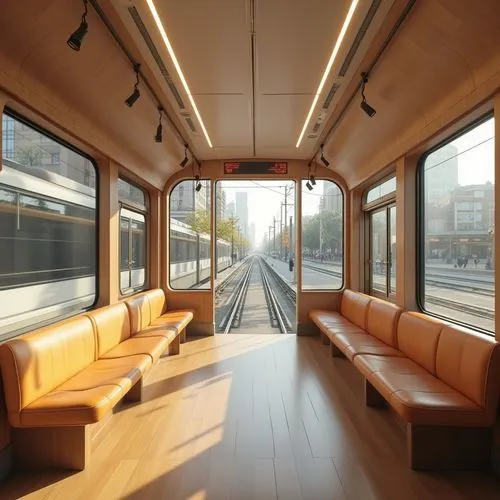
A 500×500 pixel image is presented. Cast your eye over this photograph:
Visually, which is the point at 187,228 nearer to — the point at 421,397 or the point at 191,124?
the point at 191,124

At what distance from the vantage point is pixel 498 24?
7.12 feet

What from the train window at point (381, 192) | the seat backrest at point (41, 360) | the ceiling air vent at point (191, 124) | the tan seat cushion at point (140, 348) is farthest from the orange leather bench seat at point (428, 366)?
the ceiling air vent at point (191, 124)

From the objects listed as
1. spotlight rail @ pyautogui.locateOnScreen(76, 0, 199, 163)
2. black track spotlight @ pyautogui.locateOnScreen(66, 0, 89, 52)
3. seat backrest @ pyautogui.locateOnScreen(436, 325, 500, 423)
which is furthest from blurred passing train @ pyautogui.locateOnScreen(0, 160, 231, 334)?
seat backrest @ pyautogui.locateOnScreen(436, 325, 500, 423)

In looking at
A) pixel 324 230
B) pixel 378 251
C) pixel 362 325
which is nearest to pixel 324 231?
pixel 324 230

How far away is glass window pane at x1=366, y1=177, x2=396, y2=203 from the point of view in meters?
4.94

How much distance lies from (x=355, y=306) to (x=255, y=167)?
2.82 meters

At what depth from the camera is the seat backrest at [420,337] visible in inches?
121

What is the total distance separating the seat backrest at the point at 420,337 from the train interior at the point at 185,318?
22 mm

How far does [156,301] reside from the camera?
5.54 meters

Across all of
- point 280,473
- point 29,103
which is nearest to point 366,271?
point 280,473

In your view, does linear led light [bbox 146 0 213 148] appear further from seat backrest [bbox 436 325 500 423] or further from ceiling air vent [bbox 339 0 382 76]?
seat backrest [bbox 436 325 500 423]

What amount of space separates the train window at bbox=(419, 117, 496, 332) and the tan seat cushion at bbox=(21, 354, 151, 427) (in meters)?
2.93

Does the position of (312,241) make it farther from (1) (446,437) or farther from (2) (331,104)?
(1) (446,437)

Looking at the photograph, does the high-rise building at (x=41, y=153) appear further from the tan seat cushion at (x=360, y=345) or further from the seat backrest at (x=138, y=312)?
the tan seat cushion at (x=360, y=345)
